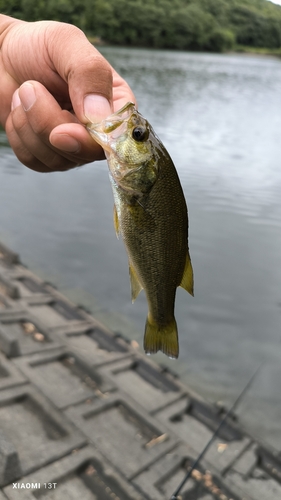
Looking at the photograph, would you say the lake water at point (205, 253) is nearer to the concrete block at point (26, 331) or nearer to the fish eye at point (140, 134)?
the concrete block at point (26, 331)

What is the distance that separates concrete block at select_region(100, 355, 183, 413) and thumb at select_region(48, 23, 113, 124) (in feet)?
16.6

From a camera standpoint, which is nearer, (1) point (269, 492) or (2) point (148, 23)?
(1) point (269, 492)

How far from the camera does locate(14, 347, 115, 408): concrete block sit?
5992 mm

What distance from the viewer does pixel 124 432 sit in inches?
222

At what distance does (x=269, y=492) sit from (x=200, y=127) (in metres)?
22.7

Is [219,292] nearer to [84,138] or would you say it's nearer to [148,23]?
[84,138]

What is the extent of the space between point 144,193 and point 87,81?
59 cm

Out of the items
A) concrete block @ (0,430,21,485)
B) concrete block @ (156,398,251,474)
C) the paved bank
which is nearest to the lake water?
concrete block @ (156,398,251,474)

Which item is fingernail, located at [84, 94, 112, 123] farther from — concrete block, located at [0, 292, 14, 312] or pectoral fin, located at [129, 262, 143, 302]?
concrete block, located at [0, 292, 14, 312]

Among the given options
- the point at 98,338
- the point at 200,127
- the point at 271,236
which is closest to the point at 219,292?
the point at 271,236

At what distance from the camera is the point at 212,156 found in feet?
66.5

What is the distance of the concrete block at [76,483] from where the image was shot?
4.38 meters

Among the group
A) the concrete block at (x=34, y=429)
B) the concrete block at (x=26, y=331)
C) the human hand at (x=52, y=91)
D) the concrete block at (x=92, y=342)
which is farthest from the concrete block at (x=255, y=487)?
the human hand at (x=52, y=91)

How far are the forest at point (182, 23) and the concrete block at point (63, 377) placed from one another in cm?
2783
